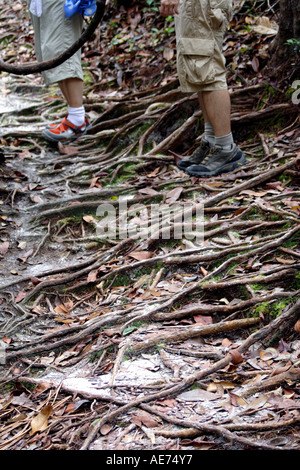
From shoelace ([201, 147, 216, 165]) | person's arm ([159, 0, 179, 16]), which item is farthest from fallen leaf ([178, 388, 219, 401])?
person's arm ([159, 0, 179, 16])

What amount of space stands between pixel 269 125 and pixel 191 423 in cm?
329

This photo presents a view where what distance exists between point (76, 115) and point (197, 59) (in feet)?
6.67

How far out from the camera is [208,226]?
10.7 ft

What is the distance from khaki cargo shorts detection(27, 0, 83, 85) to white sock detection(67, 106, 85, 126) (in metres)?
0.41

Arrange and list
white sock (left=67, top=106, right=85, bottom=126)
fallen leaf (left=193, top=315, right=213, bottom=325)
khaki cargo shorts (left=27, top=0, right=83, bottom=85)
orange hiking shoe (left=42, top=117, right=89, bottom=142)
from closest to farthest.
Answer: fallen leaf (left=193, top=315, right=213, bottom=325)
khaki cargo shorts (left=27, top=0, right=83, bottom=85)
white sock (left=67, top=106, right=85, bottom=126)
orange hiking shoe (left=42, top=117, right=89, bottom=142)

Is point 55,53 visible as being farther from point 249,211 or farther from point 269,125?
point 249,211

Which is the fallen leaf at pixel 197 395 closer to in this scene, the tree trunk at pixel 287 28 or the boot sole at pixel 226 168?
the boot sole at pixel 226 168

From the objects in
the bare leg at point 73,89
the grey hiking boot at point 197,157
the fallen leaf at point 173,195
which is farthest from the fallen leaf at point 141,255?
the bare leg at point 73,89

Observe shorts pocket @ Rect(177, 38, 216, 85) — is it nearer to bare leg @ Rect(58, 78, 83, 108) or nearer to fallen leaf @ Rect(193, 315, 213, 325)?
bare leg @ Rect(58, 78, 83, 108)

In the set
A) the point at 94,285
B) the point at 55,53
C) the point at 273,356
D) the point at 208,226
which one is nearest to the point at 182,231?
the point at 208,226

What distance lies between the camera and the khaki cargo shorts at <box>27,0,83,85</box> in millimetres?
4777

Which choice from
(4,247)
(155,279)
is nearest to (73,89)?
(4,247)

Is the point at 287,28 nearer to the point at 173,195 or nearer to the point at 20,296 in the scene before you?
the point at 173,195

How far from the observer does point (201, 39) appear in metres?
3.61
